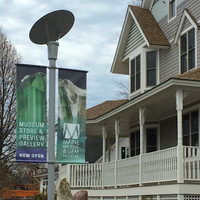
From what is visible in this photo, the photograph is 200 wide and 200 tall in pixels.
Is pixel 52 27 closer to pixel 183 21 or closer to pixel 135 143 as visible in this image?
pixel 183 21

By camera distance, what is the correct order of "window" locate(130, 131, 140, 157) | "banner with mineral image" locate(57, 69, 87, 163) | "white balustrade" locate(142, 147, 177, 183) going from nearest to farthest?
"banner with mineral image" locate(57, 69, 87, 163) < "white balustrade" locate(142, 147, 177, 183) < "window" locate(130, 131, 140, 157)

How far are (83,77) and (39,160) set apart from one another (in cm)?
139

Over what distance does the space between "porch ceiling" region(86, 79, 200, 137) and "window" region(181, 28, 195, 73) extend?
1770mm

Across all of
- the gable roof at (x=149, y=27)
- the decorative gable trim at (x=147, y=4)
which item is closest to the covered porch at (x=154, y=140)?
the gable roof at (x=149, y=27)

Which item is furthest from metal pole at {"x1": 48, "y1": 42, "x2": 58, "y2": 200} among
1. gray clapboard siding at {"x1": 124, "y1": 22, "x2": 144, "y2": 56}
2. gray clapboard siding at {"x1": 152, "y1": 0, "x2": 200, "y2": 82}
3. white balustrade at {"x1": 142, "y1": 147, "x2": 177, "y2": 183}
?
gray clapboard siding at {"x1": 124, "y1": 22, "x2": 144, "y2": 56}

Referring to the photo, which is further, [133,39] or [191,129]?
[133,39]

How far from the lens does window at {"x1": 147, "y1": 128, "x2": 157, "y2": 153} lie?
21.8 m

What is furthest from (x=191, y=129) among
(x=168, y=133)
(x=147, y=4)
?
(x=147, y=4)

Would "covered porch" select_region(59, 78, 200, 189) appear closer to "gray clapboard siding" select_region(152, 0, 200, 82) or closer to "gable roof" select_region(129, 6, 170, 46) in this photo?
"gray clapboard siding" select_region(152, 0, 200, 82)

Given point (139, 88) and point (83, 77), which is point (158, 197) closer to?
point (139, 88)

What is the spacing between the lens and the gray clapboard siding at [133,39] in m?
22.5

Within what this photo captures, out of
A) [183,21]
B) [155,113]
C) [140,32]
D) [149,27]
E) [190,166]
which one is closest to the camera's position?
[190,166]

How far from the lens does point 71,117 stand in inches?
274

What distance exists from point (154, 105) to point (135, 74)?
15.7ft
